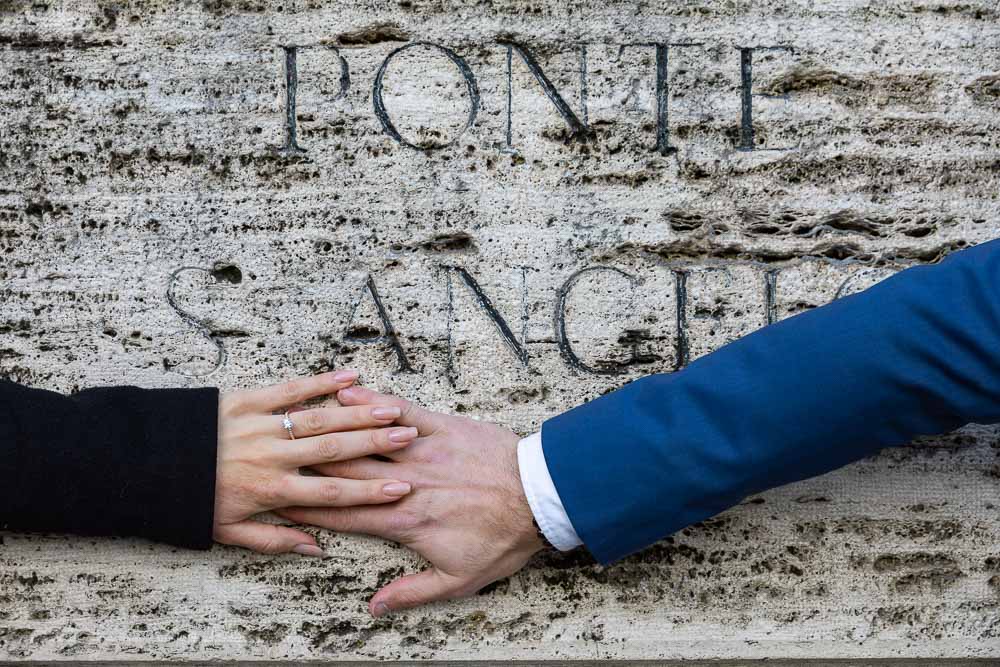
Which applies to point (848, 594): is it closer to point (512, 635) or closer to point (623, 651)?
point (623, 651)

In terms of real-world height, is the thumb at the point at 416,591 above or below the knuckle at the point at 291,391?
below

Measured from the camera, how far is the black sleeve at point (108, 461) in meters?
1.33

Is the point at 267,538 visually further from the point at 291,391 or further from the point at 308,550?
the point at 291,391

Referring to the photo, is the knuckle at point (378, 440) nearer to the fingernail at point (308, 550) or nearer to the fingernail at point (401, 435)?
the fingernail at point (401, 435)

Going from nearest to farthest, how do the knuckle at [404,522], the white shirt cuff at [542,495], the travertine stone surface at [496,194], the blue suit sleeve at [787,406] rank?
the blue suit sleeve at [787,406], the white shirt cuff at [542,495], the knuckle at [404,522], the travertine stone surface at [496,194]

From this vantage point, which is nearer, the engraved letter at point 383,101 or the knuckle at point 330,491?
the knuckle at point 330,491

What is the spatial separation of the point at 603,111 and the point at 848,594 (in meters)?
0.94

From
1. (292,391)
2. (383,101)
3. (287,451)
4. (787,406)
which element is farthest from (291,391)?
(787,406)

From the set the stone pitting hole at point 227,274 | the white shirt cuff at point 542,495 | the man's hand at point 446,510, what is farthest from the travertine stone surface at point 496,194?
the white shirt cuff at point 542,495

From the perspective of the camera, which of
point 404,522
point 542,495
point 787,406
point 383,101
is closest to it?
point 787,406

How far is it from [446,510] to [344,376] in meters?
0.29

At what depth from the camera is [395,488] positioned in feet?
4.56

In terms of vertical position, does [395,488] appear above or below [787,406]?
below

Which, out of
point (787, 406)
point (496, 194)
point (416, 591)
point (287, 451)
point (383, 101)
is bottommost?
point (416, 591)
